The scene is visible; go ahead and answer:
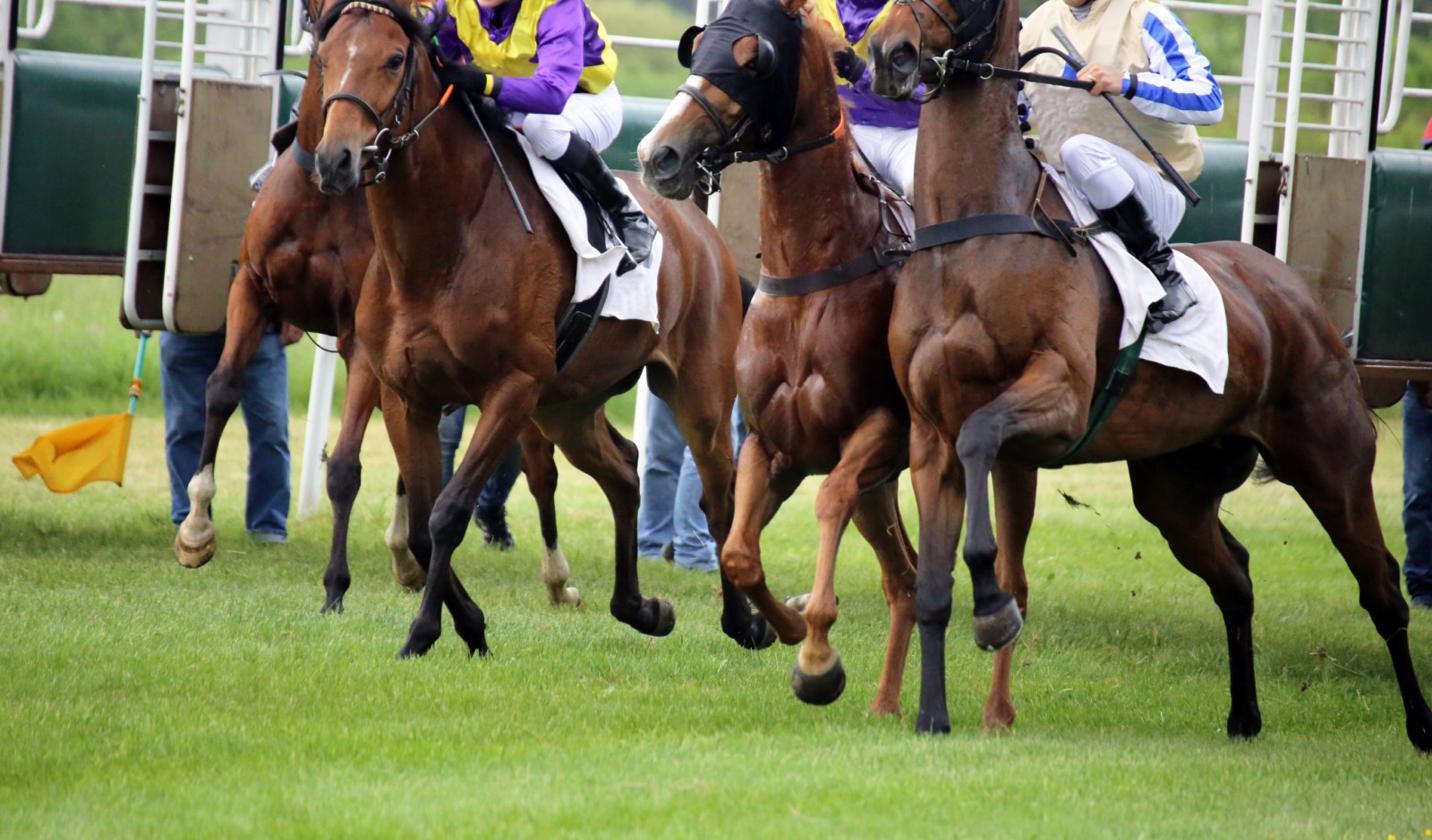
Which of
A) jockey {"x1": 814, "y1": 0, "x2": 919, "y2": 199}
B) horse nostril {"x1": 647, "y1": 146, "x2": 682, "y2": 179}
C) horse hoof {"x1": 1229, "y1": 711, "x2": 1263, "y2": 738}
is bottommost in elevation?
horse hoof {"x1": 1229, "y1": 711, "x2": 1263, "y2": 738}

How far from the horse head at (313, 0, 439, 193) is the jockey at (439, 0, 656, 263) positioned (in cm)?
23

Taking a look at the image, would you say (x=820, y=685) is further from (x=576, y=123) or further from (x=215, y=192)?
(x=215, y=192)

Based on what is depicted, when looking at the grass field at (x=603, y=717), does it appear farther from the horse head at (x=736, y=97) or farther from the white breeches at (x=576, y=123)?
the white breeches at (x=576, y=123)

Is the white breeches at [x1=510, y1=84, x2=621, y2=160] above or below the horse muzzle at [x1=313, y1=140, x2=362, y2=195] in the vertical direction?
above

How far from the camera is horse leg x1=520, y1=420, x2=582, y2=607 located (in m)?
8.21

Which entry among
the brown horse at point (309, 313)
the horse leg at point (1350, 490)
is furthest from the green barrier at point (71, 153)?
the horse leg at point (1350, 490)

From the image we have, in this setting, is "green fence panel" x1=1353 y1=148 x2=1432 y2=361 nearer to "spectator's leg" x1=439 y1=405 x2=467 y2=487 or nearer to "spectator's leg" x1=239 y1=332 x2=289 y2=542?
"spectator's leg" x1=439 y1=405 x2=467 y2=487

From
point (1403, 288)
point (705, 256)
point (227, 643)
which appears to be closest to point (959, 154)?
point (705, 256)

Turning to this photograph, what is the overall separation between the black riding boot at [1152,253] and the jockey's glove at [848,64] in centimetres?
→ 95

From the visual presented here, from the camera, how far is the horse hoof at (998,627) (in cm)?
503

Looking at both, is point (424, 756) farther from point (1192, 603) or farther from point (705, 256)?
point (1192, 603)

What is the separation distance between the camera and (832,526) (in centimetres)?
541

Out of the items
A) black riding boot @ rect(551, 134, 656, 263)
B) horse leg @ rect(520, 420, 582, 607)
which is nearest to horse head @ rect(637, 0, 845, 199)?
black riding boot @ rect(551, 134, 656, 263)

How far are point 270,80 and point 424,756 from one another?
5547 mm
